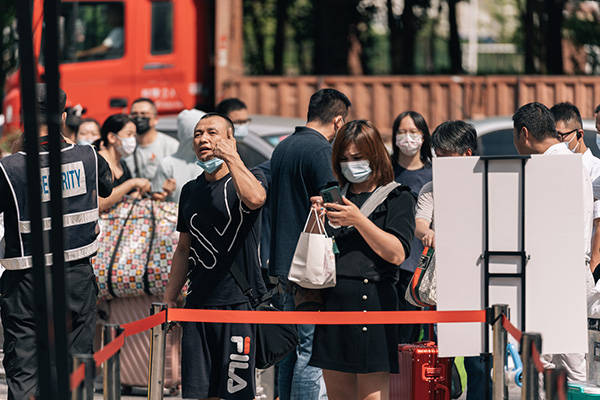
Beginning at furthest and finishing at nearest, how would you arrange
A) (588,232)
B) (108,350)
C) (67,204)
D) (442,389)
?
(588,232) < (67,204) < (442,389) < (108,350)

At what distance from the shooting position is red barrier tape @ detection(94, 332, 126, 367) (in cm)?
420

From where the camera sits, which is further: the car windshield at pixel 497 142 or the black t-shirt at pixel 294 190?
the car windshield at pixel 497 142

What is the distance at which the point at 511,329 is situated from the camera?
4703mm

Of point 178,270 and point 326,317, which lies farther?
Result: point 178,270

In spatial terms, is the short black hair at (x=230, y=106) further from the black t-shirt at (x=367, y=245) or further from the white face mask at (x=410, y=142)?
the black t-shirt at (x=367, y=245)

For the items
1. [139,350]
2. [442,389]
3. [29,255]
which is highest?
[29,255]

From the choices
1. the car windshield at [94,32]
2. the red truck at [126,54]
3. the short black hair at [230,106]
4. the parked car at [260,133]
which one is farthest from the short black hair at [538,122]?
the car windshield at [94,32]

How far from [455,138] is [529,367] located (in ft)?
5.88

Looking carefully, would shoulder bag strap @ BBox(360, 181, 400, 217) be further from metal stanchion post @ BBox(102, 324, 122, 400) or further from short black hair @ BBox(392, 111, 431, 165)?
short black hair @ BBox(392, 111, 431, 165)

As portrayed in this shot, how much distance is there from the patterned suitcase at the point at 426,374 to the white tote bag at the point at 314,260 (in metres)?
0.65

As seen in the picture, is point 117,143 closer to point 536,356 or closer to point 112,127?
point 112,127

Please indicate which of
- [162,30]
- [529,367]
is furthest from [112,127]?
[162,30]

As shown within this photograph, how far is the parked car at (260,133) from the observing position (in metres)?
9.40

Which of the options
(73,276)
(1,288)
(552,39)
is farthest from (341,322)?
(552,39)
